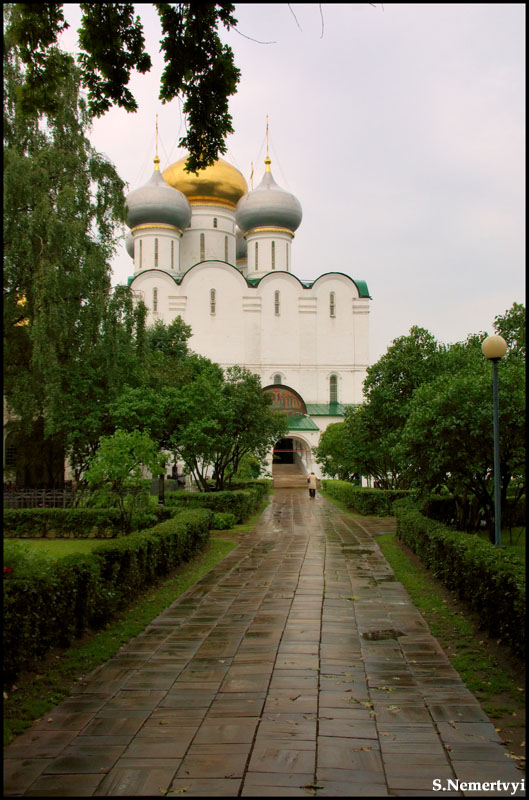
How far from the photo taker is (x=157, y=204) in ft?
139

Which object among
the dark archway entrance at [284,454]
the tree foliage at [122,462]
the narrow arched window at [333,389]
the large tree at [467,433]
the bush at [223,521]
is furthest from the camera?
the dark archway entrance at [284,454]

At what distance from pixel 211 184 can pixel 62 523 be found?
115ft

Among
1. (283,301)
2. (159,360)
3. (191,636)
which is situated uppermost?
(283,301)

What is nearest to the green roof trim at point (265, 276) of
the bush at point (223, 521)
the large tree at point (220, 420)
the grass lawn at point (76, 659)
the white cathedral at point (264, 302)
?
the white cathedral at point (264, 302)

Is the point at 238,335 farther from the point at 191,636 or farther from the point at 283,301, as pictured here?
the point at 191,636

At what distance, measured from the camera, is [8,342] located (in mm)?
18219

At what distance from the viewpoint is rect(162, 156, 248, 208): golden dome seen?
4519cm

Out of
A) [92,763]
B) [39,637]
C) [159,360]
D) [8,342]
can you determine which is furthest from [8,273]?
[92,763]

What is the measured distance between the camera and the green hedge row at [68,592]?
16.2 ft

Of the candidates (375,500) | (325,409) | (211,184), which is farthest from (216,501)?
(211,184)

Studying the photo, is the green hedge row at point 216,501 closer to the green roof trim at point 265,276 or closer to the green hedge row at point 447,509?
the green hedge row at point 447,509

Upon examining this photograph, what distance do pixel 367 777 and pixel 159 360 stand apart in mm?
20058

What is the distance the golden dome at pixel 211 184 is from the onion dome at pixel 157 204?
2157mm

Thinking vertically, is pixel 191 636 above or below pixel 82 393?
below
